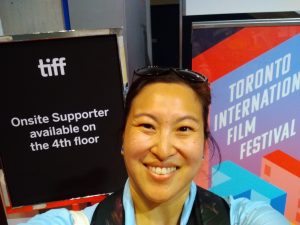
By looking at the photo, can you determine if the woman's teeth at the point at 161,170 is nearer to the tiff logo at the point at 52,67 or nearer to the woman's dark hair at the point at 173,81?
the woman's dark hair at the point at 173,81

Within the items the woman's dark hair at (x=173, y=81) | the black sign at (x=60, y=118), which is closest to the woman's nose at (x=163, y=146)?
the woman's dark hair at (x=173, y=81)

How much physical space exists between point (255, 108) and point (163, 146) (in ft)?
3.26

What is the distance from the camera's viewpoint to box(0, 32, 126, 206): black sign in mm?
1562

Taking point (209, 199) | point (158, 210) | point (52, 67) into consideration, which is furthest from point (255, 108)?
point (52, 67)

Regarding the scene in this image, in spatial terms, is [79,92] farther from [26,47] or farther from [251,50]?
[251,50]

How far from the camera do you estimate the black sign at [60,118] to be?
1562 mm

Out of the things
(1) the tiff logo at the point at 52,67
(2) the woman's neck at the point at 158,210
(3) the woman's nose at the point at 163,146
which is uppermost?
(1) the tiff logo at the point at 52,67

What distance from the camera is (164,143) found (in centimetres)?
100

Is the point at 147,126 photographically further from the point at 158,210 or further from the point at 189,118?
the point at 158,210

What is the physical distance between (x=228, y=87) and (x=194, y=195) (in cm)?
84

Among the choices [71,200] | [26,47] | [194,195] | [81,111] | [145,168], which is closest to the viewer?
[145,168]

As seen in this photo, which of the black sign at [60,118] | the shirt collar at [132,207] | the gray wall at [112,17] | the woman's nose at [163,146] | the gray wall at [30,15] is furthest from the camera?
the gray wall at [30,15]

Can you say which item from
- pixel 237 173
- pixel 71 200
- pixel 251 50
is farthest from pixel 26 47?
pixel 237 173

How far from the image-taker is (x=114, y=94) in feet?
5.45
